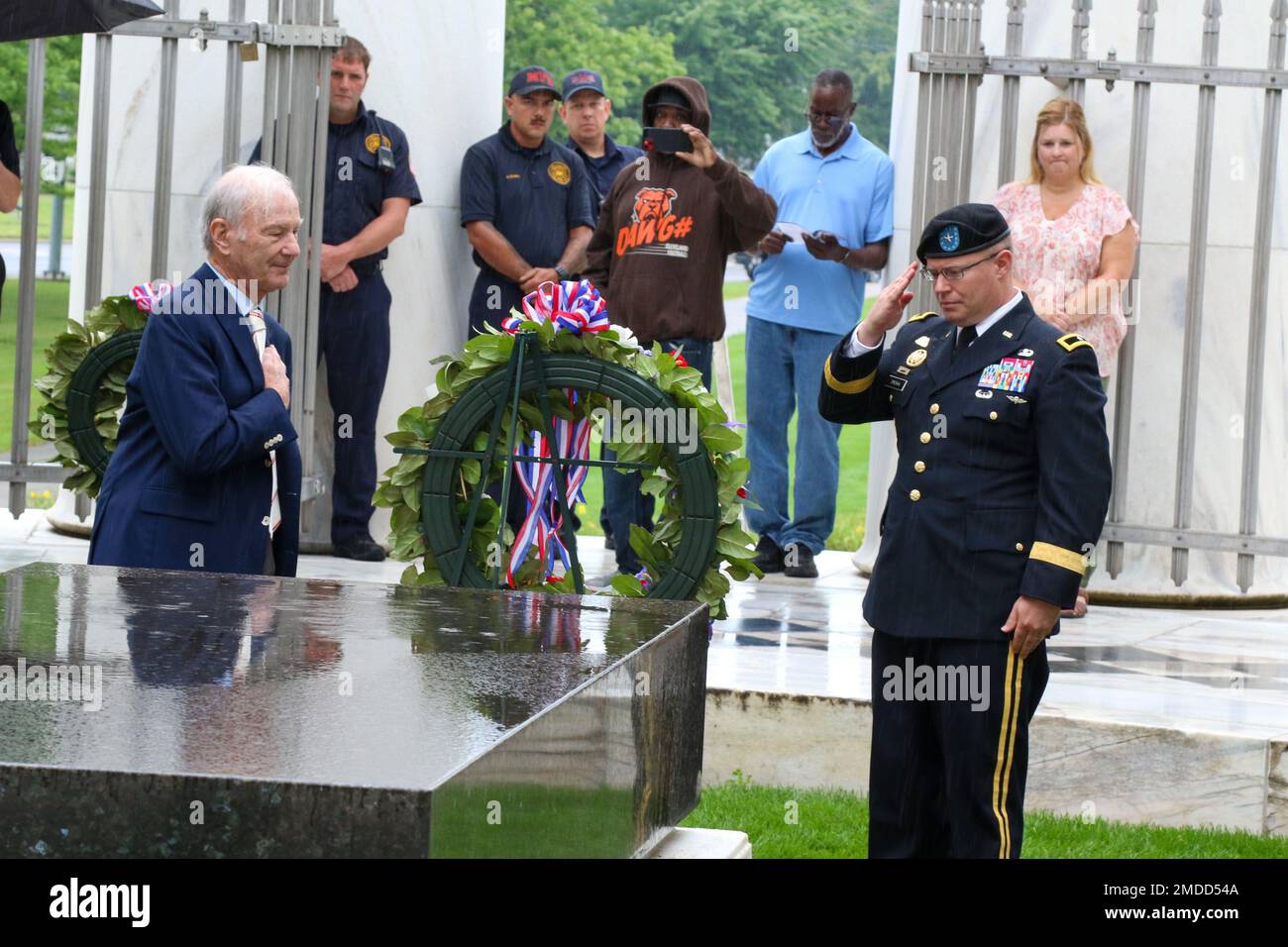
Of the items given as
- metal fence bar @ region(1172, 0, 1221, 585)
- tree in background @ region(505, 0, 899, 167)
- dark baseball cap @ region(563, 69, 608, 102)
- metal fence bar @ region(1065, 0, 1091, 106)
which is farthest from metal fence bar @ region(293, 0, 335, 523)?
tree in background @ region(505, 0, 899, 167)

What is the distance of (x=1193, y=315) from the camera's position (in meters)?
7.98

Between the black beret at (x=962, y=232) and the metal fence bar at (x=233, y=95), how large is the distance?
14.1 feet

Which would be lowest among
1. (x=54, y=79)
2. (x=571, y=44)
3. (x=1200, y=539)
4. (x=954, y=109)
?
(x=1200, y=539)

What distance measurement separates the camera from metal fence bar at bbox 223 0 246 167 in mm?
8023

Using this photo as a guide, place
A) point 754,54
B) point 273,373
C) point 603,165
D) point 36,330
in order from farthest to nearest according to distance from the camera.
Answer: point 754,54 → point 36,330 → point 603,165 → point 273,373

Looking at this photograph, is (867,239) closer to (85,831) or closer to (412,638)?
(412,638)

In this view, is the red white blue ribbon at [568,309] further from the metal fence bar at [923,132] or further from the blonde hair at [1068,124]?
the blonde hair at [1068,124]

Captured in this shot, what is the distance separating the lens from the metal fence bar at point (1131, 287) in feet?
26.0

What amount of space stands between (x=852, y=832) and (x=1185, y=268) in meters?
3.89

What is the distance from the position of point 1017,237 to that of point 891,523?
11.5ft

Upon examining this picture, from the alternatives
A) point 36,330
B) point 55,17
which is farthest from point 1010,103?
point 36,330

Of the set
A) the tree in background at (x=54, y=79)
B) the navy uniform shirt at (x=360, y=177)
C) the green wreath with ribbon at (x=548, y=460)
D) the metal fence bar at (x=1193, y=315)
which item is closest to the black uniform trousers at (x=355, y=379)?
the navy uniform shirt at (x=360, y=177)

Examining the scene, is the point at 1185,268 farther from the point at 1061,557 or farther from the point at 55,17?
the point at 55,17
